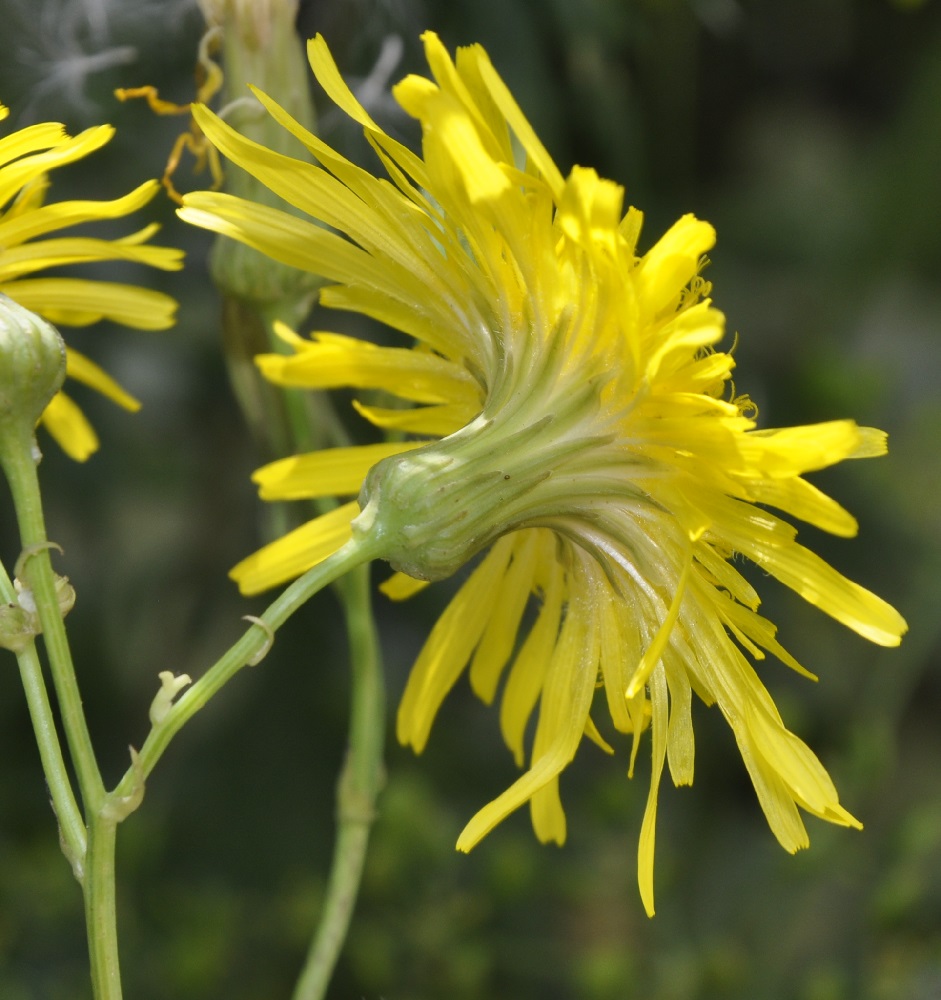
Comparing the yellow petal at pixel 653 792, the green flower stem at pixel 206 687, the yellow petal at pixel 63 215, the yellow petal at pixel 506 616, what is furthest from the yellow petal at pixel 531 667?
the yellow petal at pixel 63 215

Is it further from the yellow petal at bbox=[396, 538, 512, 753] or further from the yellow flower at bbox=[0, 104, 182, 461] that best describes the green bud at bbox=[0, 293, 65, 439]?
the yellow petal at bbox=[396, 538, 512, 753]

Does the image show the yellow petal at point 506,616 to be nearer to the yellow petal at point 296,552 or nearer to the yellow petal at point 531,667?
the yellow petal at point 531,667

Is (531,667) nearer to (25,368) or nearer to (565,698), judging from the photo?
(565,698)

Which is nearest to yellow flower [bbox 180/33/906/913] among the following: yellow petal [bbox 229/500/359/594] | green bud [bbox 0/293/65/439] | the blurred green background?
yellow petal [bbox 229/500/359/594]

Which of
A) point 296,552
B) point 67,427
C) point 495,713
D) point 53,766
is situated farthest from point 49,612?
point 495,713

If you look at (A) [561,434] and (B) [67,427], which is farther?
(B) [67,427]

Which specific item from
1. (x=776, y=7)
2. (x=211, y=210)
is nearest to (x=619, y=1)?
(x=776, y=7)
